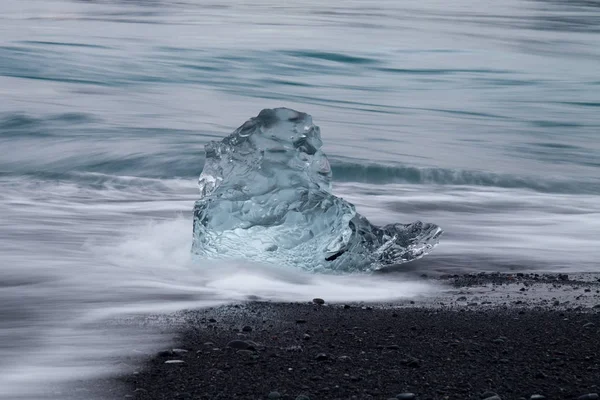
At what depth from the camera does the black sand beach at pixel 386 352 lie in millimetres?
3059

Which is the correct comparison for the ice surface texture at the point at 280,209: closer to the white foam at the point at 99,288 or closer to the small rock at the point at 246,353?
→ the white foam at the point at 99,288

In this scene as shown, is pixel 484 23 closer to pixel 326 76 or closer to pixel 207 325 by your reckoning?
pixel 326 76

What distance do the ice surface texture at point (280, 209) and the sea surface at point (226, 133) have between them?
0.14 m

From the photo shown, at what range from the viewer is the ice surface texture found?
5.02 meters

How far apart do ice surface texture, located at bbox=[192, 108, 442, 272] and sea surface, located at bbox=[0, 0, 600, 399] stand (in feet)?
0.47

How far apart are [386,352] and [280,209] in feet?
5.59

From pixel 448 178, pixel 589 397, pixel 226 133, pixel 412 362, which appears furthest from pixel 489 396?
pixel 226 133

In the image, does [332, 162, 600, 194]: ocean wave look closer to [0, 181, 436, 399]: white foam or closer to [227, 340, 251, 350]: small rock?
[0, 181, 436, 399]: white foam

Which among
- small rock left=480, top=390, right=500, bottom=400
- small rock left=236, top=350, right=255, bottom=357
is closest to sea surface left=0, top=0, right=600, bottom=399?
small rock left=236, top=350, right=255, bottom=357

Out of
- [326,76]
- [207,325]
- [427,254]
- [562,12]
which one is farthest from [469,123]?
[562,12]

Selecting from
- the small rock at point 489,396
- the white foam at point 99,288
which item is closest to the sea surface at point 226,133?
the white foam at point 99,288

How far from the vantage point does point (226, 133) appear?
41.7 ft

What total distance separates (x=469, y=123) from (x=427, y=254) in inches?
355

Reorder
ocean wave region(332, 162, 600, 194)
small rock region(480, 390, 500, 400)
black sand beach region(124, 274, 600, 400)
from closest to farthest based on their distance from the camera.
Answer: small rock region(480, 390, 500, 400), black sand beach region(124, 274, 600, 400), ocean wave region(332, 162, 600, 194)
